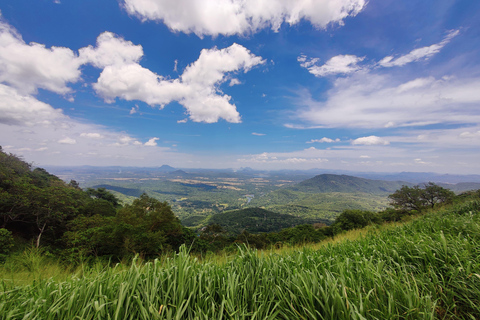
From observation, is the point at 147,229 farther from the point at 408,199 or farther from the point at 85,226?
the point at 408,199

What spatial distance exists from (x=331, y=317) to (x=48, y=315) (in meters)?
2.05

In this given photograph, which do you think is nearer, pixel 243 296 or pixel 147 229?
pixel 243 296

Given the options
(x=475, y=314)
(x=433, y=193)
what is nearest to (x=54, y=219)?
(x=475, y=314)

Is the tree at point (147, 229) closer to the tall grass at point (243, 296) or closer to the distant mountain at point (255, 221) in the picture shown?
the tall grass at point (243, 296)

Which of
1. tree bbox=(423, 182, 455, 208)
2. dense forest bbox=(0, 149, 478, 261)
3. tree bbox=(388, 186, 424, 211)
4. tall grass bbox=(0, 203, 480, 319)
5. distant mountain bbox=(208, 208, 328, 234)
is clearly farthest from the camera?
distant mountain bbox=(208, 208, 328, 234)

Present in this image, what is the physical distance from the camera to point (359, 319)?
4.01 feet

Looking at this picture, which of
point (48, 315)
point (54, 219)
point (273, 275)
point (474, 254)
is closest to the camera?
point (48, 315)

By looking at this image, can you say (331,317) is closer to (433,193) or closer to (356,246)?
(356,246)

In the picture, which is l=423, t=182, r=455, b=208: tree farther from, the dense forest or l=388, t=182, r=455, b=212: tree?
the dense forest

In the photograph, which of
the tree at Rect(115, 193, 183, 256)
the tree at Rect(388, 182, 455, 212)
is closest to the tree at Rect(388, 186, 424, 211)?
the tree at Rect(388, 182, 455, 212)

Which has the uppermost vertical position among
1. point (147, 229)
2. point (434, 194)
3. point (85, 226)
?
point (434, 194)

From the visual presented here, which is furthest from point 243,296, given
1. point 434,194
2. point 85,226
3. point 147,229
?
A: point 434,194

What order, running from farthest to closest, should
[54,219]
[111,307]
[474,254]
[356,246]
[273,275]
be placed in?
[54,219] → [356,246] → [474,254] → [273,275] → [111,307]

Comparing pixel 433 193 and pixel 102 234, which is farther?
pixel 433 193
